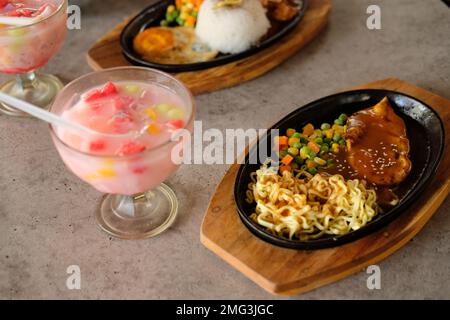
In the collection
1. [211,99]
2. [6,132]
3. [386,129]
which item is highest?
[386,129]

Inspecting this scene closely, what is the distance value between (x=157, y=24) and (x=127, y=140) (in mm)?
1266

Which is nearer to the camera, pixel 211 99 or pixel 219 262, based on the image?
pixel 219 262

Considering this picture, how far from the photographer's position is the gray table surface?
180 cm

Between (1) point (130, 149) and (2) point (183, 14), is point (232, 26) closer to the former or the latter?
(2) point (183, 14)

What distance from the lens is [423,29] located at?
284 cm

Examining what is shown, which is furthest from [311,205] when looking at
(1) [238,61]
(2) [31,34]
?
(2) [31,34]

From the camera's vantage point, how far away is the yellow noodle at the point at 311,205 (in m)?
1.83

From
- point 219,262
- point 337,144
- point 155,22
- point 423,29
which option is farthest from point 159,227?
point 423,29

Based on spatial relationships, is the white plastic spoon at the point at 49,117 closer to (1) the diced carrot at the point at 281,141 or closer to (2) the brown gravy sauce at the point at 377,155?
(1) the diced carrot at the point at 281,141

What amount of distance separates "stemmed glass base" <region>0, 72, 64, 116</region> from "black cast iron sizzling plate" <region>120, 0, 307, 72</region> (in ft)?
1.11

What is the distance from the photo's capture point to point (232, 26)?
2596 millimetres

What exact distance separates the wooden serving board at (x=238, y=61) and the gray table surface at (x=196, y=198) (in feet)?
0.15

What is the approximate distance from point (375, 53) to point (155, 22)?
1.01m

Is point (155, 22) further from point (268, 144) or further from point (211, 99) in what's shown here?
point (268, 144)
